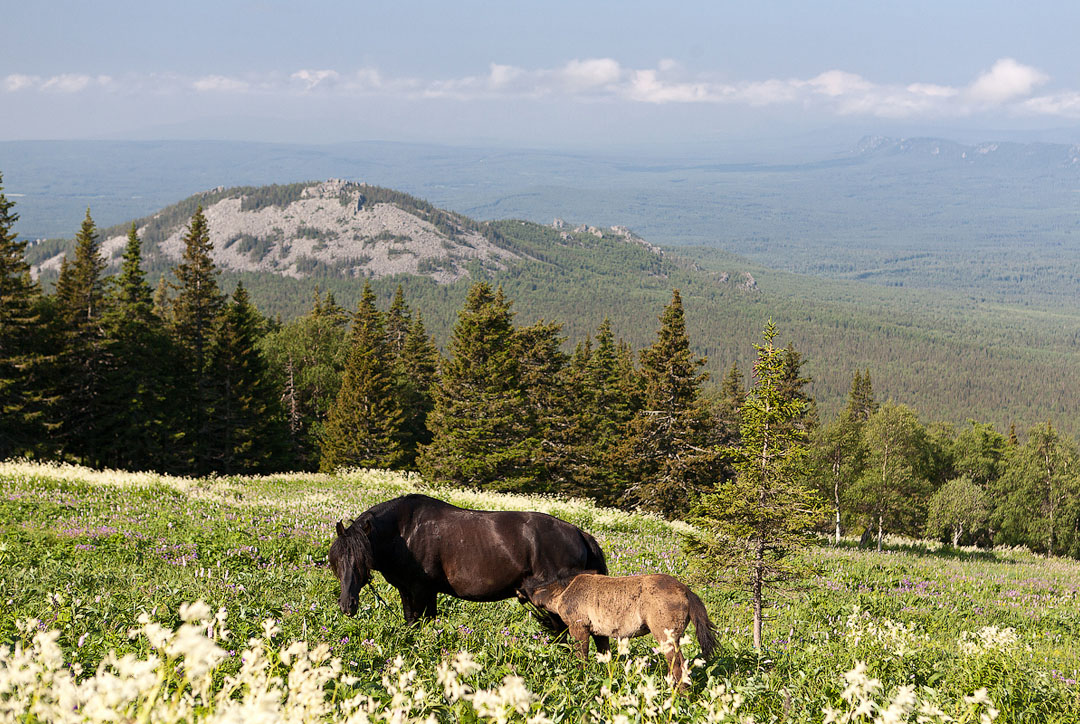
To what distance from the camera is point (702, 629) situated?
6.92 meters

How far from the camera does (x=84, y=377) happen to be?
140 ft

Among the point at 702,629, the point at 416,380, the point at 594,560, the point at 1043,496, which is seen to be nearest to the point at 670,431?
the point at 416,380

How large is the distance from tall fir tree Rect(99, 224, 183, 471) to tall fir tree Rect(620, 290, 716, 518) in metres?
29.7

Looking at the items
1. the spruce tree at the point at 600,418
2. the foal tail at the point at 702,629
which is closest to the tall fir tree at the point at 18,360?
the spruce tree at the point at 600,418

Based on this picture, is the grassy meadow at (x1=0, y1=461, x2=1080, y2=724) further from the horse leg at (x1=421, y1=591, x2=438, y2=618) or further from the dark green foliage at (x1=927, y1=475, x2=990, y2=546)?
the dark green foliage at (x1=927, y1=475, x2=990, y2=546)

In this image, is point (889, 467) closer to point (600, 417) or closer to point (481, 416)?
point (600, 417)

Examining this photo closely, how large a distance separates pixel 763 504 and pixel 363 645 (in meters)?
7.30

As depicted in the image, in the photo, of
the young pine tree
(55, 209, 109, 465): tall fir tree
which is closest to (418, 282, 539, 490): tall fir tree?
(55, 209, 109, 465): tall fir tree

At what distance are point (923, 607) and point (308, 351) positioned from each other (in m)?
62.9

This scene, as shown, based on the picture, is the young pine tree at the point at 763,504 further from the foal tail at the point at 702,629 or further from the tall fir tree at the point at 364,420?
the tall fir tree at the point at 364,420

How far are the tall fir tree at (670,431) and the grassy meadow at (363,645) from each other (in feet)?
73.4

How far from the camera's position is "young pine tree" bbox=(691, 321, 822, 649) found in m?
12.0

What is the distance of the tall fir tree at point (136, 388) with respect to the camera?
43.6 metres

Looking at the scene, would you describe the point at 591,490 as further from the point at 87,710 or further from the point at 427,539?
the point at 87,710
